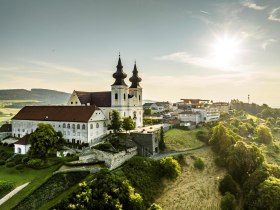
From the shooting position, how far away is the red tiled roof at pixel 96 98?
7675 centimetres

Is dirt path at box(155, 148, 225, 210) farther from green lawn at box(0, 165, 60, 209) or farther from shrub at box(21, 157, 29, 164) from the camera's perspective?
shrub at box(21, 157, 29, 164)

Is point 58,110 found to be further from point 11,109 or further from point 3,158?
point 11,109

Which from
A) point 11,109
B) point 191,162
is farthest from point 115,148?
point 11,109

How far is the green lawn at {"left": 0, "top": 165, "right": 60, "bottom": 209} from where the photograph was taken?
40.4 meters

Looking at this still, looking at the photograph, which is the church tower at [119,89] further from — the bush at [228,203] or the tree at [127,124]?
the bush at [228,203]

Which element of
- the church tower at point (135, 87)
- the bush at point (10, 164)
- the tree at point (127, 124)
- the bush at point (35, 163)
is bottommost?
the bush at point (10, 164)

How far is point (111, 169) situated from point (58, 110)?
27.5 meters

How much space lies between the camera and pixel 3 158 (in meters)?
58.9

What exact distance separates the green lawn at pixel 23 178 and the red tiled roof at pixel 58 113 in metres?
16.3

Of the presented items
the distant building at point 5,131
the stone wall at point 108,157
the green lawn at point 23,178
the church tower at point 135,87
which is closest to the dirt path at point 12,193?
the green lawn at point 23,178

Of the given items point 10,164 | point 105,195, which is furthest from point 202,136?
point 10,164

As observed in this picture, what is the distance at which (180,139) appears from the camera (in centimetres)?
7681

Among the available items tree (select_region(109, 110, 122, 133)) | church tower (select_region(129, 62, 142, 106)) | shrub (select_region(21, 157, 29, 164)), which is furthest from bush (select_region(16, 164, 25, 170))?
church tower (select_region(129, 62, 142, 106))

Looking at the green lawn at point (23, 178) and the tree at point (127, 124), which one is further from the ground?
the tree at point (127, 124)
